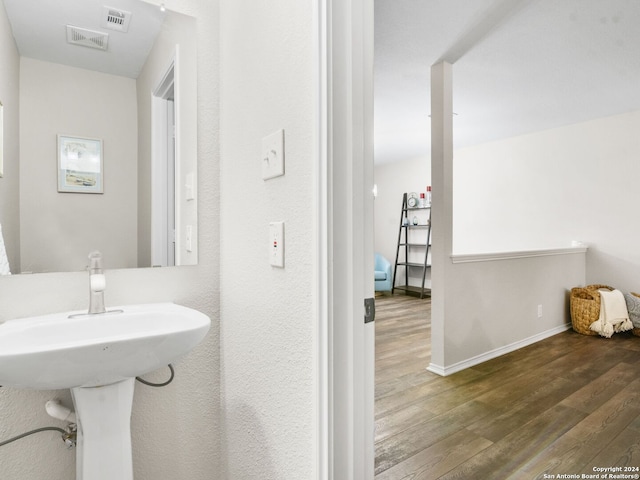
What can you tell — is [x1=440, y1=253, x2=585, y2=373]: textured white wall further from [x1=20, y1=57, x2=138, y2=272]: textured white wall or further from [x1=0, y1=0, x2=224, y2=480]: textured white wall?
[x1=20, y1=57, x2=138, y2=272]: textured white wall

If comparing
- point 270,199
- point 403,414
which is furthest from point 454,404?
point 270,199

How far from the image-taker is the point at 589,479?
1559mm

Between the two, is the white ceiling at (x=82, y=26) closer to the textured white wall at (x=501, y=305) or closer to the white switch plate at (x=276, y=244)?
the white switch plate at (x=276, y=244)

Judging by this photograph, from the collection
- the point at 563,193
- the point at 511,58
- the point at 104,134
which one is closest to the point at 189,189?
the point at 104,134

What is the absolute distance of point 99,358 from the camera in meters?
0.79

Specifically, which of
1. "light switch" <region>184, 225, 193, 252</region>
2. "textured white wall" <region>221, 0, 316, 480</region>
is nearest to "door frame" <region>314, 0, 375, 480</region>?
"textured white wall" <region>221, 0, 316, 480</region>

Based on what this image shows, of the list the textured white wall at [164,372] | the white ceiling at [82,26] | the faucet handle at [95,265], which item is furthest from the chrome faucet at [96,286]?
the white ceiling at [82,26]

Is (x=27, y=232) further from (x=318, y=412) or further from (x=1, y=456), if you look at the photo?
(x=318, y=412)

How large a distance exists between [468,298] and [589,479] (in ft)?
4.52

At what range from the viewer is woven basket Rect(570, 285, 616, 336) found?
12.2ft

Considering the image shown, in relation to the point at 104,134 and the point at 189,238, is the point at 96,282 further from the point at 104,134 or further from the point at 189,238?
the point at 104,134

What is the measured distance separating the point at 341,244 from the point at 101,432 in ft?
2.68

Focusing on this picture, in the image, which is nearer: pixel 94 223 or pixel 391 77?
pixel 94 223

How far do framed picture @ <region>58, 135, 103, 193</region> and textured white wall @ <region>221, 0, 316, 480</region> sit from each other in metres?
0.40
